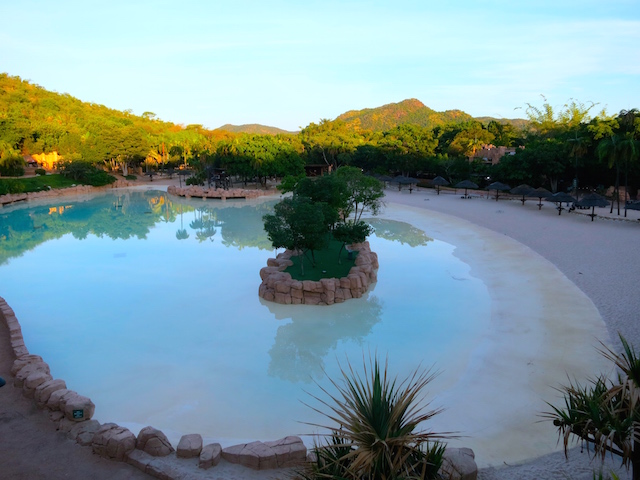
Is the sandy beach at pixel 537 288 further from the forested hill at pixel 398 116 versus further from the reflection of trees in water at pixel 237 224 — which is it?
the forested hill at pixel 398 116

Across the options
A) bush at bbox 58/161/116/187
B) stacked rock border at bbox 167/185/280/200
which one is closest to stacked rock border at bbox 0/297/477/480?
stacked rock border at bbox 167/185/280/200

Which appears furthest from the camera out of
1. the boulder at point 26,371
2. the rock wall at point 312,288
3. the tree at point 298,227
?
the tree at point 298,227

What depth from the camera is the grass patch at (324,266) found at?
14672mm

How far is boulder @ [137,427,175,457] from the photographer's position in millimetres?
6293

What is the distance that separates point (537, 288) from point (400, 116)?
113835mm

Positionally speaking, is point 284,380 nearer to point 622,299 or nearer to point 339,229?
point 339,229

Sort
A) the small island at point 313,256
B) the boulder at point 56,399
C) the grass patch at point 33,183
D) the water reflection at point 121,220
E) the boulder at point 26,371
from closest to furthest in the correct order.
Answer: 1. the boulder at point 56,399
2. the boulder at point 26,371
3. the small island at point 313,256
4. the water reflection at point 121,220
5. the grass patch at point 33,183

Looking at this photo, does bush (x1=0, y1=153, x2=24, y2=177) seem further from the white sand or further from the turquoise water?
the white sand

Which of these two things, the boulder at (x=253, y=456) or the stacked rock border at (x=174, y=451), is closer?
the stacked rock border at (x=174, y=451)

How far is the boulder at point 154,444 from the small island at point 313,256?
280 inches

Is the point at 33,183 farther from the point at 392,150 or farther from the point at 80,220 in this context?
the point at 392,150

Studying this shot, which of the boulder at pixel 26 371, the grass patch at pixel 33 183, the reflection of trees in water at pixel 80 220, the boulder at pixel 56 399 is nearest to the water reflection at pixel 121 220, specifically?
the reflection of trees in water at pixel 80 220

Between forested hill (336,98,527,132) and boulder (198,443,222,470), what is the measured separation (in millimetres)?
104001

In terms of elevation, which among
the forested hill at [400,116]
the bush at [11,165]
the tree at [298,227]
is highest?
the forested hill at [400,116]
